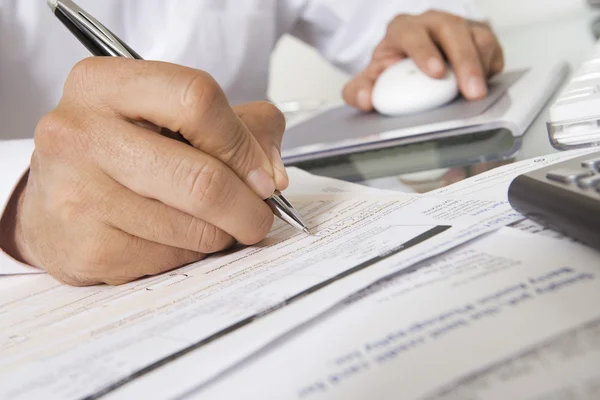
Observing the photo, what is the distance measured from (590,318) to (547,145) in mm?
247

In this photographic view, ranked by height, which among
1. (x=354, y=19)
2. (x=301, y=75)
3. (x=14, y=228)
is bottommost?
(x=301, y=75)

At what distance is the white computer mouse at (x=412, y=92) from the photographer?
56 centimetres

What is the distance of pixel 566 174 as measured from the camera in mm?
246

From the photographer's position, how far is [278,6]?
3.01 feet

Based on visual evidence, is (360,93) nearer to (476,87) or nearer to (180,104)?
(476,87)

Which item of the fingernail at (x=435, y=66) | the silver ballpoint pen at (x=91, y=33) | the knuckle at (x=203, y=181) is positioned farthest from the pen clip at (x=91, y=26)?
the fingernail at (x=435, y=66)

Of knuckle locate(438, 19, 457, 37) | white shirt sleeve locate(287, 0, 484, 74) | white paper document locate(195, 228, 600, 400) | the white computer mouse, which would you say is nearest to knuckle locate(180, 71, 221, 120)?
white paper document locate(195, 228, 600, 400)

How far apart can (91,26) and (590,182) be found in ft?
0.92

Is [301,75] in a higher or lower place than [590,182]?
lower

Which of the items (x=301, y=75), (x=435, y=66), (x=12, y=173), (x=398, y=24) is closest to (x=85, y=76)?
(x=12, y=173)

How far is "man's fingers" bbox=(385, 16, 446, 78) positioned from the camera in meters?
0.58

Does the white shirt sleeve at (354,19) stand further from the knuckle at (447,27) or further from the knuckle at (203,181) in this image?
the knuckle at (203,181)

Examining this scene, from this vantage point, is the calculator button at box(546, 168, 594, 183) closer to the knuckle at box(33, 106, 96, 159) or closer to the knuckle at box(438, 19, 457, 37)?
the knuckle at box(33, 106, 96, 159)

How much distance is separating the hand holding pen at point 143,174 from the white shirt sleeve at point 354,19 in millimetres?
655
